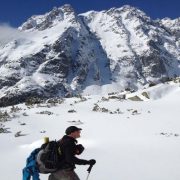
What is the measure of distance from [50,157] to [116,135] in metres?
13.4

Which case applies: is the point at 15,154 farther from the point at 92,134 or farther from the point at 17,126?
the point at 17,126

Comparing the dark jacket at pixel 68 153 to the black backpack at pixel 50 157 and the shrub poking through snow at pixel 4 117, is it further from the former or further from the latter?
the shrub poking through snow at pixel 4 117

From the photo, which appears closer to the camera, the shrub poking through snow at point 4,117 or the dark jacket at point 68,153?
the dark jacket at point 68,153

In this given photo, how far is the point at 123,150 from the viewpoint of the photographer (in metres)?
21.5

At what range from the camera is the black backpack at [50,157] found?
11.7 meters

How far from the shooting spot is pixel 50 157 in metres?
11.7

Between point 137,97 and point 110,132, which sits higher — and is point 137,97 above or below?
above

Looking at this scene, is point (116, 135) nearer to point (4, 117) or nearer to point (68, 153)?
point (4, 117)

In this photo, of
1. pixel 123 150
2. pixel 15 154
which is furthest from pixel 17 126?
pixel 123 150

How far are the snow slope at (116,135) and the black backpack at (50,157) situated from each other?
561 cm

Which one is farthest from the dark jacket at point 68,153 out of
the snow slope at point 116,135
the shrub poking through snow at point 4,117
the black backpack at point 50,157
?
the shrub poking through snow at point 4,117

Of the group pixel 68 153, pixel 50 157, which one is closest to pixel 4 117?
pixel 50 157

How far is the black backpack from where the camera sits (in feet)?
38.2

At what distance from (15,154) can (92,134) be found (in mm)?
4918
